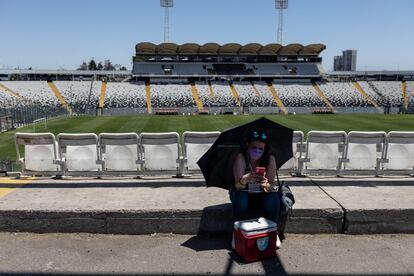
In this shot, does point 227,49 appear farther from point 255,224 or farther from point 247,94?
point 255,224

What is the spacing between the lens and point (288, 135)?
4.71 m

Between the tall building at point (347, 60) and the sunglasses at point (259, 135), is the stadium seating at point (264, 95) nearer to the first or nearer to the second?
the sunglasses at point (259, 135)

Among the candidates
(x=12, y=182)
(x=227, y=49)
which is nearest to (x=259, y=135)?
(x=12, y=182)

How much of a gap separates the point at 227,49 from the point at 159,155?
65.5m

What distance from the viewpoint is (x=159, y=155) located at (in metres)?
6.86

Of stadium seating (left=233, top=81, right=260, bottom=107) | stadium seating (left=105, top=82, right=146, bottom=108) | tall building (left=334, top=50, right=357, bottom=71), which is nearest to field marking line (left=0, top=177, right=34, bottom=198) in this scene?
stadium seating (left=105, top=82, right=146, bottom=108)

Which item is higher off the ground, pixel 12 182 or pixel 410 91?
pixel 410 91

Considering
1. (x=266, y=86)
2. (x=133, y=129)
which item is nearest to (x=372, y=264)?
(x=133, y=129)

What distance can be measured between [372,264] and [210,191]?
7.66 ft

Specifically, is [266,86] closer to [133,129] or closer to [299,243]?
[133,129]

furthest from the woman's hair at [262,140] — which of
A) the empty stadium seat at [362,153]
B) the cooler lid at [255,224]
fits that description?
the empty stadium seat at [362,153]

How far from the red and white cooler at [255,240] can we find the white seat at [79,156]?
3.71 meters

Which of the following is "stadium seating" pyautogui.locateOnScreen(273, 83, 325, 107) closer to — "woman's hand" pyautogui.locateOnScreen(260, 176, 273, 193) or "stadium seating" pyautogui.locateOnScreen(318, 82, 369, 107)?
"stadium seating" pyautogui.locateOnScreen(318, 82, 369, 107)

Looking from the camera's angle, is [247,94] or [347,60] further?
[347,60]
